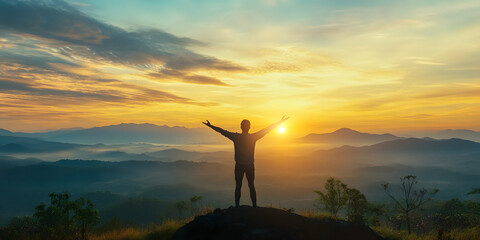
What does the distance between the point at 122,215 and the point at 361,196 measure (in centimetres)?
16181

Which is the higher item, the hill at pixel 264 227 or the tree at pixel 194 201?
the hill at pixel 264 227

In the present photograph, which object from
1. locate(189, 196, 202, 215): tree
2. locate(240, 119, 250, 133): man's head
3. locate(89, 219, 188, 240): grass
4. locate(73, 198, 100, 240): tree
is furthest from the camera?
locate(73, 198, 100, 240): tree

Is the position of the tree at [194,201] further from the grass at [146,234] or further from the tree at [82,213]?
the tree at [82,213]

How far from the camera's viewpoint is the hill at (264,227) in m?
8.67

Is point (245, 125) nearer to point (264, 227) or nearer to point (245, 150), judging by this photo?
point (245, 150)

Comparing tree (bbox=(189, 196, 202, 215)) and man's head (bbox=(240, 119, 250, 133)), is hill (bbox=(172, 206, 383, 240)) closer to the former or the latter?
man's head (bbox=(240, 119, 250, 133))

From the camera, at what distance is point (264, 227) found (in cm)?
898

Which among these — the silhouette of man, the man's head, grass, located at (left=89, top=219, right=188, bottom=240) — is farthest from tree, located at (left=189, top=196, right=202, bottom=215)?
the man's head

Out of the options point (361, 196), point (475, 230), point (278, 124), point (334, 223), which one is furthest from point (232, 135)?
point (361, 196)

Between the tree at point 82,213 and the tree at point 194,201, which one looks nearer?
the tree at point 194,201

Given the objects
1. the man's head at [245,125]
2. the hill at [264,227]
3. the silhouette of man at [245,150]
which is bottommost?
the hill at [264,227]

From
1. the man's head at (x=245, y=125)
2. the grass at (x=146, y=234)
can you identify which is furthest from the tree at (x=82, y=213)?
the man's head at (x=245, y=125)

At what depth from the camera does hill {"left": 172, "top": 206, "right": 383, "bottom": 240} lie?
8.67 metres

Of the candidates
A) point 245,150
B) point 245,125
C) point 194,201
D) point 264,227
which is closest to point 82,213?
point 245,150
